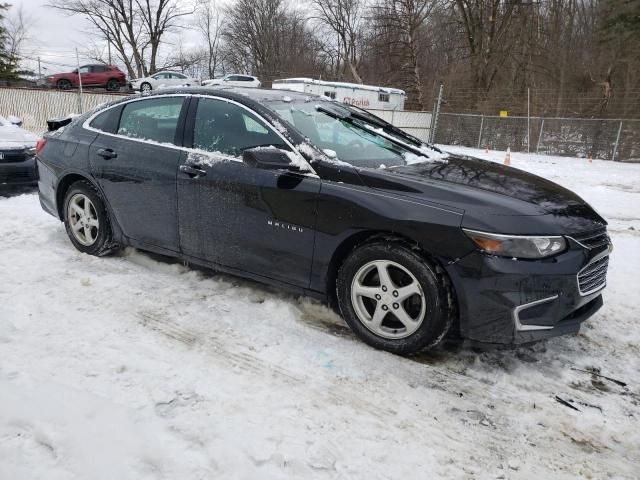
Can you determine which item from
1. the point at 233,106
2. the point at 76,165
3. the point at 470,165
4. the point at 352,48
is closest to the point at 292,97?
the point at 233,106

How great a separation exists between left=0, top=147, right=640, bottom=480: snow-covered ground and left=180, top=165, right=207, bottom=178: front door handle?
91 centimetres

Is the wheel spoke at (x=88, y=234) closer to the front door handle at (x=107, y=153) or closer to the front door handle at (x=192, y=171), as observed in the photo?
the front door handle at (x=107, y=153)

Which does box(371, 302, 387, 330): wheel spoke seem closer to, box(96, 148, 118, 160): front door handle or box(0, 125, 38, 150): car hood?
box(96, 148, 118, 160): front door handle

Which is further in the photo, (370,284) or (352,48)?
(352,48)

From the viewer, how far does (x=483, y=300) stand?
8.66 feet

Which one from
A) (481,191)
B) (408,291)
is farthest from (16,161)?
(481,191)

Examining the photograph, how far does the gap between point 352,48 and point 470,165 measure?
156 feet

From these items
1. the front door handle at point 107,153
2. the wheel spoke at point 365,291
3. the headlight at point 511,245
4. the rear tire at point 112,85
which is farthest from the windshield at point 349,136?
the rear tire at point 112,85

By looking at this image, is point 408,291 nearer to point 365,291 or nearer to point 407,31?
point 365,291

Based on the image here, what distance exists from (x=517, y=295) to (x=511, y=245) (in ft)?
0.88

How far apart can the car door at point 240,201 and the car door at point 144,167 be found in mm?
152

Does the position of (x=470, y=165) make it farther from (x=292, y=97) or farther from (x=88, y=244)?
(x=88, y=244)

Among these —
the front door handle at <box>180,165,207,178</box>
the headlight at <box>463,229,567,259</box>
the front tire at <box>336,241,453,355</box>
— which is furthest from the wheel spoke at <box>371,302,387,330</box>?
the front door handle at <box>180,165,207,178</box>

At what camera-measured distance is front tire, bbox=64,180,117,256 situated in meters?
4.38
